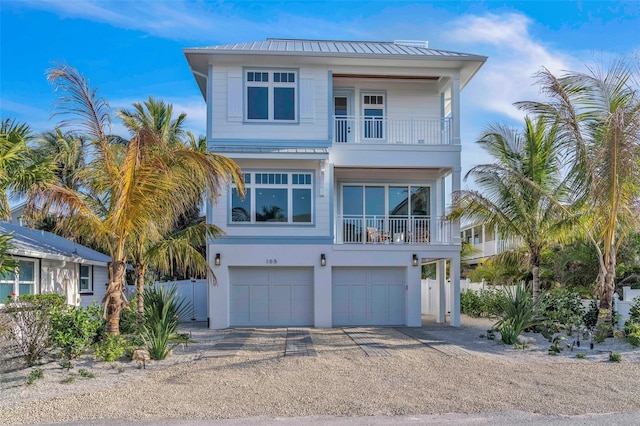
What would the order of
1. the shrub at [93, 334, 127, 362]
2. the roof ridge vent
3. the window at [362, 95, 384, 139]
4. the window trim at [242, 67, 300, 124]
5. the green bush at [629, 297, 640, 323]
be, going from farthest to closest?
the roof ridge vent, the window at [362, 95, 384, 139], the window trim at [242, 67, 300, 124], the green bush at [629, 297, 640, 323], the shrub at [93, 334, 127, 362]

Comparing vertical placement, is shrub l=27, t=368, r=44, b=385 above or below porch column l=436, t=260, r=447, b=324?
below

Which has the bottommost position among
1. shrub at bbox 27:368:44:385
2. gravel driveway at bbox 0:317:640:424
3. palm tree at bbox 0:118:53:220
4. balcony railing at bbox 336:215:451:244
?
gravel driveway at bbox 0:317:640:424

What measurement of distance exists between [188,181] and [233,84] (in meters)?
6.74

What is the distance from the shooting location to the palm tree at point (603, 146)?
43.4 feet

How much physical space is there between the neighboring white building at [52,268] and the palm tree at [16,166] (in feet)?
8.63

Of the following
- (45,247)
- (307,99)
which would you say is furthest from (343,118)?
(45,247)

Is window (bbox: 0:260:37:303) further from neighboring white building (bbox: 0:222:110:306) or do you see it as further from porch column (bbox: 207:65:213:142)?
porch column (bbox: 207:65:213:142)

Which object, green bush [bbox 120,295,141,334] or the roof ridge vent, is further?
the roof ridge vent

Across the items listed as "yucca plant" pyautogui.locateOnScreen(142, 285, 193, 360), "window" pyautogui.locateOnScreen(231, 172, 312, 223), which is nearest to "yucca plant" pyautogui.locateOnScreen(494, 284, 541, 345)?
"window" pyautogui.locateOnScreen(231, 172, 312, 223)

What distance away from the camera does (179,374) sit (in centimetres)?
988

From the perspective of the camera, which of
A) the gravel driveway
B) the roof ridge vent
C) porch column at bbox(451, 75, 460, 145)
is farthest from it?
the roof ridge vent

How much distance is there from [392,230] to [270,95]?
20.5 ft

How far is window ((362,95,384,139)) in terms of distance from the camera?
64.5ft

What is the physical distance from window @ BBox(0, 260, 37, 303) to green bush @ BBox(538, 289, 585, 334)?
44.9 feet
